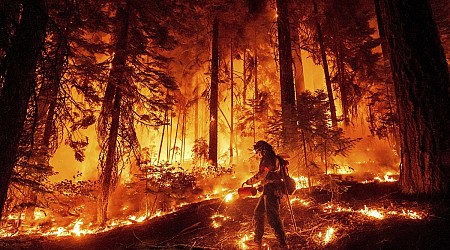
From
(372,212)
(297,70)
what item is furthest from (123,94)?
(372,212)

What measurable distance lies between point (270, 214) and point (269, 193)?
0.44m

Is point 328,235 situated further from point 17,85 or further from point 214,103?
point 214,103

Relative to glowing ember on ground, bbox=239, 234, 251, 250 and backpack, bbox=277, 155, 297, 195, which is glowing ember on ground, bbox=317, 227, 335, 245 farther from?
glowing ember on ground, bbox=239, 234, 251, 250

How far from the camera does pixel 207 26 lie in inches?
666

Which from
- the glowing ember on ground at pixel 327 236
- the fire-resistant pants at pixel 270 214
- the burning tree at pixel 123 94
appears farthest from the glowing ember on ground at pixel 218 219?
the burning tree at pixel 123 94

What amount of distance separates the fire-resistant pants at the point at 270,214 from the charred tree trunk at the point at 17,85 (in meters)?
4.94

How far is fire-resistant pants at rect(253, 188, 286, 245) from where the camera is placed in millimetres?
5605

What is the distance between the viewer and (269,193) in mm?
5758

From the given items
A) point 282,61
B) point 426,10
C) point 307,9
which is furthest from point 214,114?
point 426,10

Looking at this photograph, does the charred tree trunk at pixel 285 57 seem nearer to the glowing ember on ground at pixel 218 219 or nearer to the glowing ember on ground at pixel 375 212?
the glowing ember on ground at pixel 375 212

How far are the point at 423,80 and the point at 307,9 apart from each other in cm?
1100

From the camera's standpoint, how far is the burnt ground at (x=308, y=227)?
492cm

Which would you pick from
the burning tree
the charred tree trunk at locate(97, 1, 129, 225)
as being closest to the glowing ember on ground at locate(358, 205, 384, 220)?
the burning tree

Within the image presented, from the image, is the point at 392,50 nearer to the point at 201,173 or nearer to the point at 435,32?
the point at 435,32
